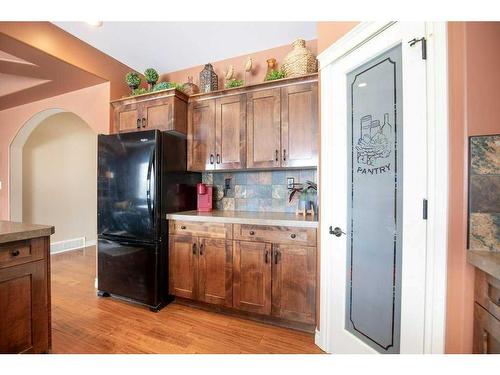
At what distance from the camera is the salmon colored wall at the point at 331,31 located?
4.55ft

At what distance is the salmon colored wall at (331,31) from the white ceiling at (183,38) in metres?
0.60

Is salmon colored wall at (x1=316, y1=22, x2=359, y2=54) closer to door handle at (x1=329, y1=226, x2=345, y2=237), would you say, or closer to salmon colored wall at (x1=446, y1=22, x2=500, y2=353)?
salmon colored wall at (x1=446, y1=22, x2=500, y2=353)

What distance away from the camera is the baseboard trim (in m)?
3.72

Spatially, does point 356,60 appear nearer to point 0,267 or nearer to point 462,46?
point 462,46

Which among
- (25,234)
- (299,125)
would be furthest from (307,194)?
(25,234)

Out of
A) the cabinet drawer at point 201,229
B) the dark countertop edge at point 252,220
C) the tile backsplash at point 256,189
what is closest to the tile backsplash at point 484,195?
the dark countertop edge at point 252,220

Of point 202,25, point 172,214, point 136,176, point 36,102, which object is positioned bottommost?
point 172,214

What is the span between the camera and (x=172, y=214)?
7.04ft

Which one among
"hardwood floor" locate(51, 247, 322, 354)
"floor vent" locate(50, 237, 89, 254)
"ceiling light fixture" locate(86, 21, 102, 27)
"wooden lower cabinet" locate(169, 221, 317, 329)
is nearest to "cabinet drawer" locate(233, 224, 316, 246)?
"wooden lower cabinet" locate(169, 221, 317, 329)

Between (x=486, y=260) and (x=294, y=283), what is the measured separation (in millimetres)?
1183

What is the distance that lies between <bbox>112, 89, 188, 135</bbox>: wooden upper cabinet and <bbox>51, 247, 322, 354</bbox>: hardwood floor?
180 cm
